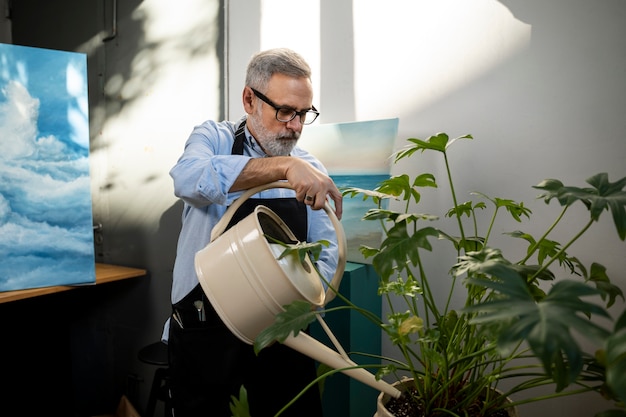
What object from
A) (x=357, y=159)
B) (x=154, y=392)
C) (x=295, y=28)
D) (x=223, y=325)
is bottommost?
(x=154, y=392)

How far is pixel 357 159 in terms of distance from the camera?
161 centimetres

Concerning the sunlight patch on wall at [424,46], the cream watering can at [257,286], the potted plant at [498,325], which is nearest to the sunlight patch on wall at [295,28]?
the sunlight patch on wall at [424,46]

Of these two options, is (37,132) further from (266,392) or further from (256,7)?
(266,392)

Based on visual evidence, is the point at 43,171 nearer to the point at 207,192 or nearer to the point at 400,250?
the point at 207,192

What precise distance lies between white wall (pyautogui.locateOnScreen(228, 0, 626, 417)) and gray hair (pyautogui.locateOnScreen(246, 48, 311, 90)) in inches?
18.5

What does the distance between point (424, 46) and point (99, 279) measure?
170 centimetres

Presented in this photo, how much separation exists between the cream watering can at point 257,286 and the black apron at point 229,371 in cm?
43

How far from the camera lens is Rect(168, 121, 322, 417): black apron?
1.19 m

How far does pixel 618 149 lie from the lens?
1.18 metres

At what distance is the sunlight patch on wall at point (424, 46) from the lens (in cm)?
135

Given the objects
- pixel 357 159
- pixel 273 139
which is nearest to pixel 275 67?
pixel 273 139

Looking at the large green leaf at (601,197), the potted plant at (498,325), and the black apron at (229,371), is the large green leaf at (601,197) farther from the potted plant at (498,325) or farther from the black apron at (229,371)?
the black apron at (229,371)

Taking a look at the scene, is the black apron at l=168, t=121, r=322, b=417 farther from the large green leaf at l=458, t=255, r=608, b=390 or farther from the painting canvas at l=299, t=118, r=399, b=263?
the large green leaf at l=458, t=255, r=608, b=390

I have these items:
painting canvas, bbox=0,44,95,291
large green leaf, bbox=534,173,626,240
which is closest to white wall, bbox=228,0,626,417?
large green leaf, bbox=534,173,626,240
